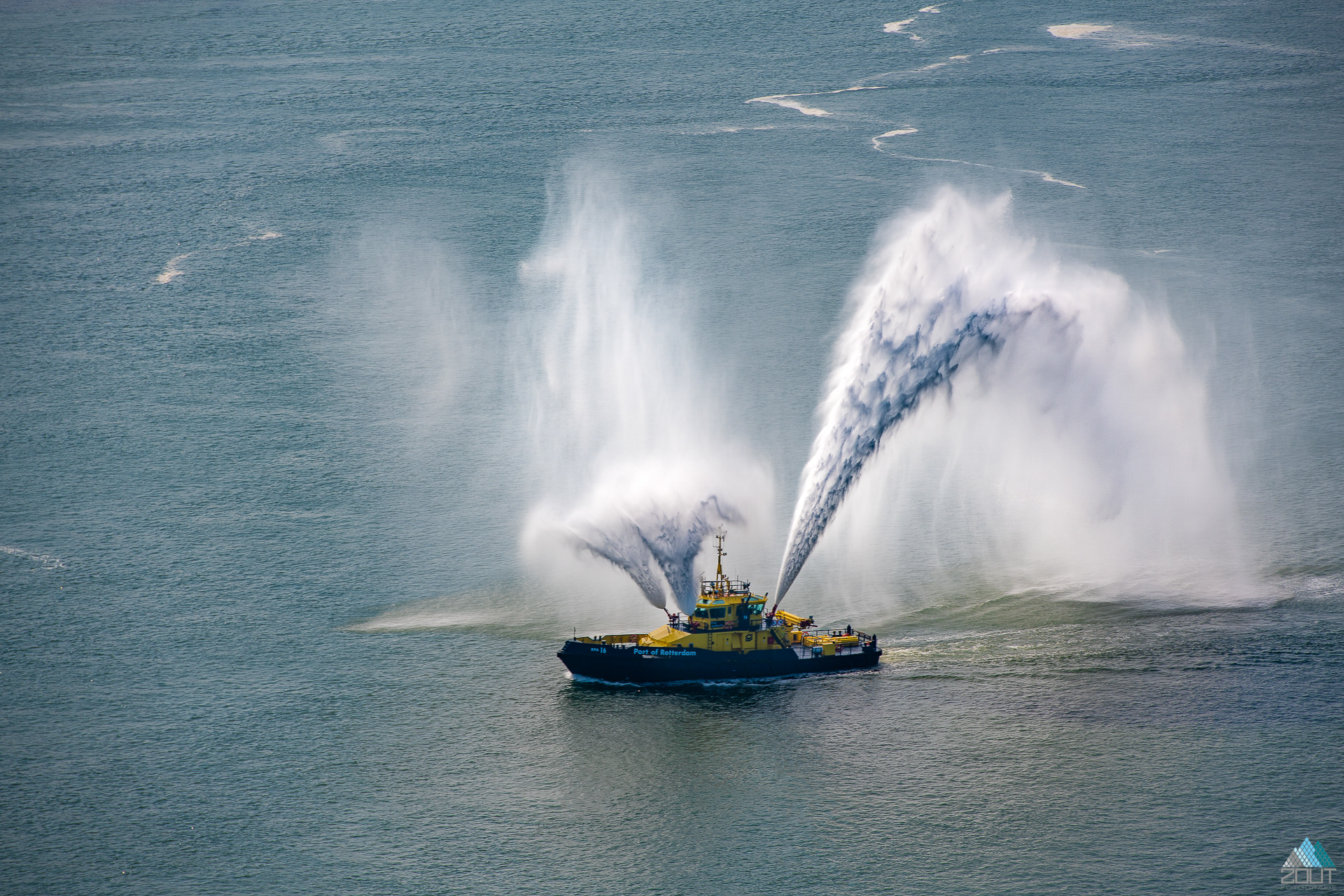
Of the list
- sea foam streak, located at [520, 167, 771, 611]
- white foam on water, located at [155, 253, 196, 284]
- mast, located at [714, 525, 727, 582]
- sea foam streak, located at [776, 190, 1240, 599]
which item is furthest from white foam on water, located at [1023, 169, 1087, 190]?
white foam on water, located at [155, 253, 196, 284]

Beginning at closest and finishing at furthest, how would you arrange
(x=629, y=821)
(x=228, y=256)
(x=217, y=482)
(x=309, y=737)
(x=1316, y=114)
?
(x=629, y=821) < (x=309, y=737) < (x=217, y=482) < (x=228, y=256) < (x=1316, y=114)

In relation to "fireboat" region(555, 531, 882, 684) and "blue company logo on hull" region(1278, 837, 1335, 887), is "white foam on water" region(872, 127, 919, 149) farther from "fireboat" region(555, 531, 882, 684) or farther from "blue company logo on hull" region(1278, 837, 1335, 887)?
"blue company logo on hull" region(1278, 837, 1335, 887)

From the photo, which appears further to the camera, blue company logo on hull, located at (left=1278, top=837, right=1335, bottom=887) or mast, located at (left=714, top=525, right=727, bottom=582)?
mast, located at (left=714, top=525, right=727, bottom=582)

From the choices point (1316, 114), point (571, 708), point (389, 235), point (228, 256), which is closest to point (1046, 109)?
point (1316, 114)

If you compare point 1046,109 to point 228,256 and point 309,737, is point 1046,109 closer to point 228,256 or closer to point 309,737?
point 228,256

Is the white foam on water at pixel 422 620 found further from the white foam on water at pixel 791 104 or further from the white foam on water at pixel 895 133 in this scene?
the white foam on water at pixel 791 104

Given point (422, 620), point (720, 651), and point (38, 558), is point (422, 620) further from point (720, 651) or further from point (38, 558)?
point (38, 558)
